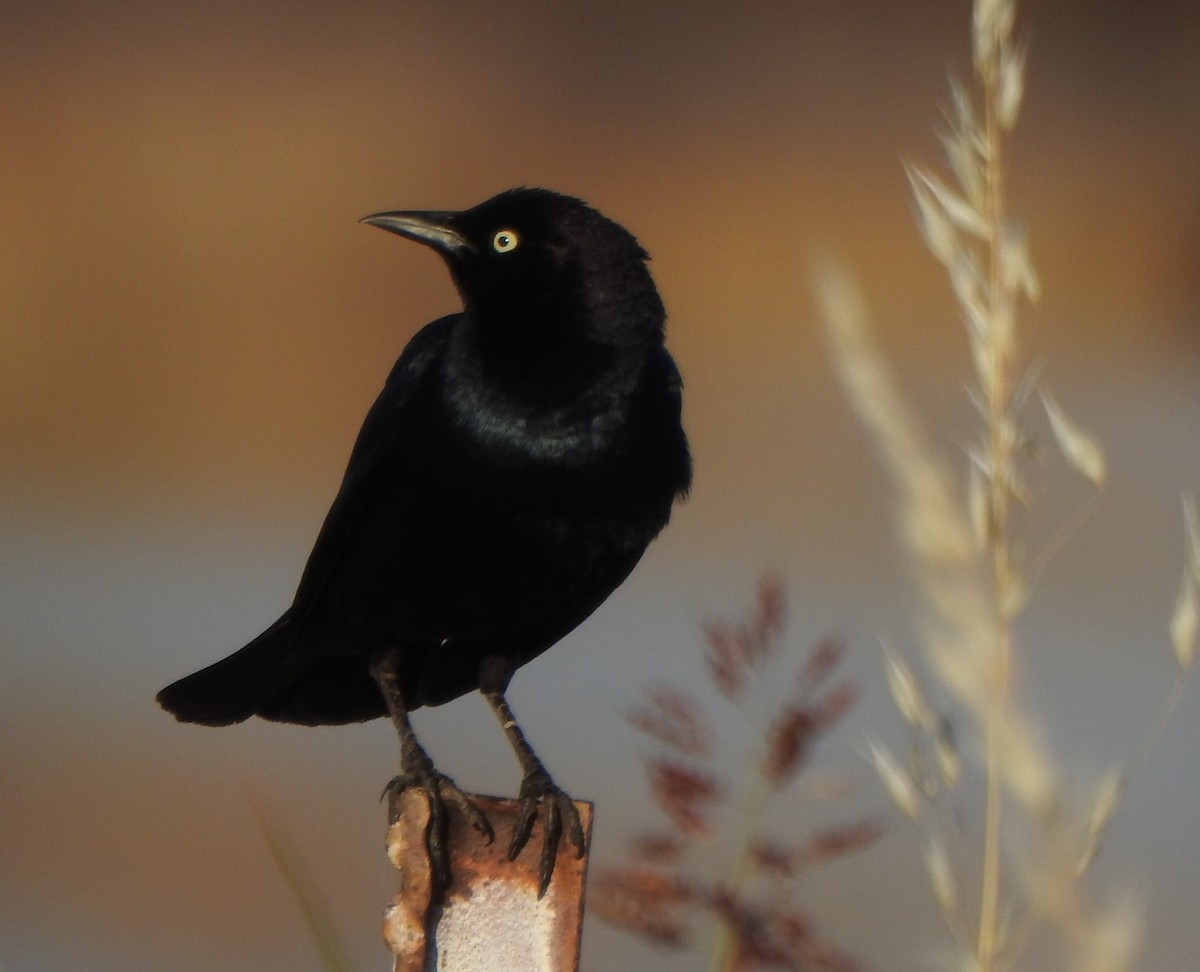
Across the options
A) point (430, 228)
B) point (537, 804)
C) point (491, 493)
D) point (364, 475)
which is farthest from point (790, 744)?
point (430, 228)

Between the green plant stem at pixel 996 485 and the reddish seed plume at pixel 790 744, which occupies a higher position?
the green plant stem at pixel 996 485

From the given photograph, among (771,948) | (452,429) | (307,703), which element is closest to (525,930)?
(771,948)

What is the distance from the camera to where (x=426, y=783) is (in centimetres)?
184

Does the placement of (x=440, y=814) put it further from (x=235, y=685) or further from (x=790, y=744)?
(x=235, y=685)

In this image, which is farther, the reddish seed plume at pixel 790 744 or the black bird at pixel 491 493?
the black bird at pixel 491 493

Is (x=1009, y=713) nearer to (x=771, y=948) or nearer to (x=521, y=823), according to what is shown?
(x=771, y=948)

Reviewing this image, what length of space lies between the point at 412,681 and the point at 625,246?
73cm

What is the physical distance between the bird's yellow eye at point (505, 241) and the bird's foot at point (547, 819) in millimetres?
821

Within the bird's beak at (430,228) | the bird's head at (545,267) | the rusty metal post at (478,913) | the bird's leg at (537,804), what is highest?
the bird's beak at (430,228)

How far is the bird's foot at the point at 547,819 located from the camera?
4.37ft

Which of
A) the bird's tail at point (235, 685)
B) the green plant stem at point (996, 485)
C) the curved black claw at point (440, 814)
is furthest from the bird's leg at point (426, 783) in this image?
the green plant stem at point (996, 485)

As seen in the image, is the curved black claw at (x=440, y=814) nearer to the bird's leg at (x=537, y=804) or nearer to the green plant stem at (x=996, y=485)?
the bird's leg at (x=537, y=804)

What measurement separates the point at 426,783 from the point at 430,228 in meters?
1.03

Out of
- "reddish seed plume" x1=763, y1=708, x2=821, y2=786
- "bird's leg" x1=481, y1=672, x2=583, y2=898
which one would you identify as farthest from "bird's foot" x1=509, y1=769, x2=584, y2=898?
"reddish seed plume" x1=763, y1=708, x2=821, y2=786
